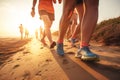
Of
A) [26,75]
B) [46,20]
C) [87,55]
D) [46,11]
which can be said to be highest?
[46,11]

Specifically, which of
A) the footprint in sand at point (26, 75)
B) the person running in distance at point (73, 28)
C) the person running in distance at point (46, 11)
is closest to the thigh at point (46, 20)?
the person running in distance at point (46, 11)

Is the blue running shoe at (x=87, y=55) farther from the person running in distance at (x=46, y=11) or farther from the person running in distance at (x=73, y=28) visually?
the person running in distance at (x=46, y=11)

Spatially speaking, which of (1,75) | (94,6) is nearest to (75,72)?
(94,6)

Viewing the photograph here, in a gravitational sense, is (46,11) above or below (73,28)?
above

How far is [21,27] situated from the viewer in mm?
26578

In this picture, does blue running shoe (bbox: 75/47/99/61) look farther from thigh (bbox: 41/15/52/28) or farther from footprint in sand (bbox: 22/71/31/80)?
thigh (bbox: 41/15/52/28)

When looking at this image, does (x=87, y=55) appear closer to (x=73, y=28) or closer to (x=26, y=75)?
(x=26, y=75)

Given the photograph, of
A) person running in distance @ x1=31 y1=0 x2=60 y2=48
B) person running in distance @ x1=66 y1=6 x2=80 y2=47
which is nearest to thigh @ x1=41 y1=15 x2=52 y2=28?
person running in distance @ x1=31 y1=0 x2=60 y2=48

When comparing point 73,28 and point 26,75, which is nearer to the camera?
point 26,75

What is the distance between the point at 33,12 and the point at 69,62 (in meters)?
2.50

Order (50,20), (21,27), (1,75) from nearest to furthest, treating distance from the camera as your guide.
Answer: (1,75)
(50,20)
(21,27)

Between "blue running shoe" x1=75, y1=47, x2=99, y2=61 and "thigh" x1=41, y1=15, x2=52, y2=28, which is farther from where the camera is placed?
"thigh" x1=41, y1=15, x2=52, y2=28

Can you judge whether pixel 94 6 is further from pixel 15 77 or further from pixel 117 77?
pixel 15 77

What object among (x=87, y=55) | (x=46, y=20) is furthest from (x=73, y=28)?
(x=87, y=55)
